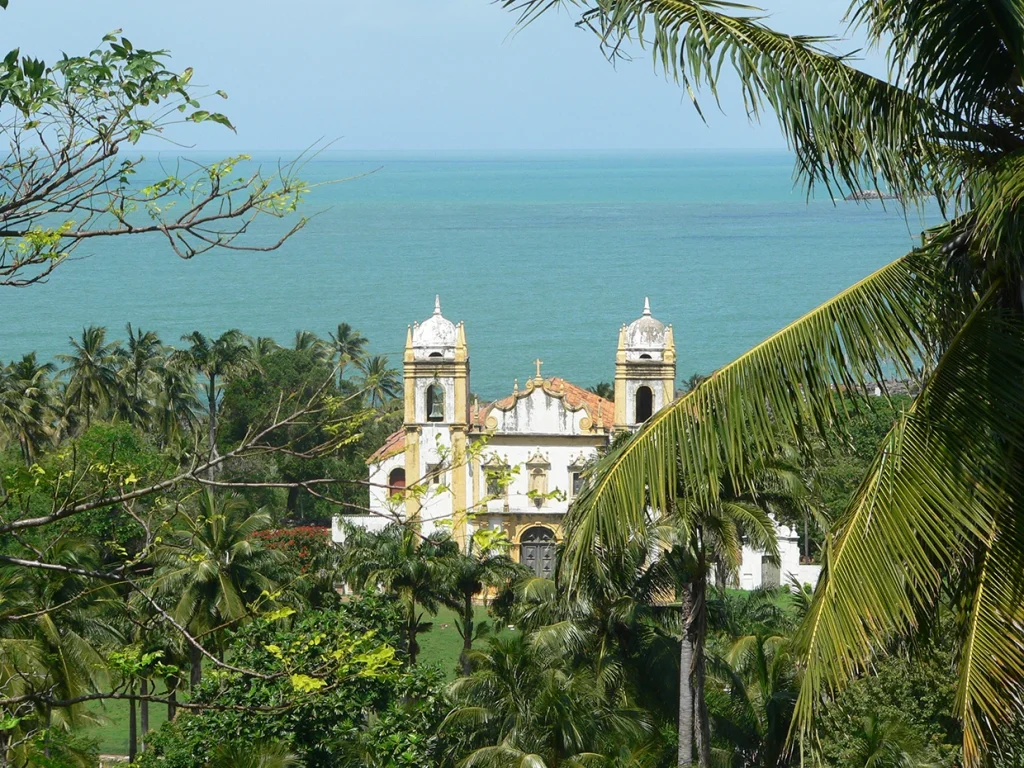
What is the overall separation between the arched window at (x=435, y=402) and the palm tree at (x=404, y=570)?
1268cm

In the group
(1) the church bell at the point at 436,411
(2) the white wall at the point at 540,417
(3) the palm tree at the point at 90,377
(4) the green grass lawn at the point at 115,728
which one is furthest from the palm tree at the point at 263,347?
(4) the green grass lawn at the point at 115,728

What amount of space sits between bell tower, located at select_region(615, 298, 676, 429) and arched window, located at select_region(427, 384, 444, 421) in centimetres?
492

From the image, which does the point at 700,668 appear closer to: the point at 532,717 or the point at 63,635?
the point at 532,717

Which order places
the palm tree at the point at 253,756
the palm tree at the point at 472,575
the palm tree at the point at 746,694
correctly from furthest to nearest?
1. the palm tree at the point at 472,575
2. the palm tree at the point at 746,694
3. the palm tree at the point at 253,756

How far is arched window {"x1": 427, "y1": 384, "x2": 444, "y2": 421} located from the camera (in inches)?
1555

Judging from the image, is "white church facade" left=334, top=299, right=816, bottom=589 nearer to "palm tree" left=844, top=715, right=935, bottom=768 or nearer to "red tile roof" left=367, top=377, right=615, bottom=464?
"red tile roof" left=367, top=377, right=615, bottom=464

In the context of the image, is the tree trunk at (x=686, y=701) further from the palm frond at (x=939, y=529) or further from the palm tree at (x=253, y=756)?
the palm frond at (x=939, y=529)

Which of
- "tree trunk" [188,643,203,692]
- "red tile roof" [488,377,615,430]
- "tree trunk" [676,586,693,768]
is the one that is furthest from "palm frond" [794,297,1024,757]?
"red tile roof" [488,377,615,430]

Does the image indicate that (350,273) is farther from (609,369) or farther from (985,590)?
(985,590)

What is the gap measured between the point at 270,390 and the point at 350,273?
95.3 metres

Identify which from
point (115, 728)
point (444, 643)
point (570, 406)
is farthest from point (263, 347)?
point (115, 728)

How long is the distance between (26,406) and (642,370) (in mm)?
15967

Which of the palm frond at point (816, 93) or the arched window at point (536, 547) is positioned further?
the arched window at point (536, 547)

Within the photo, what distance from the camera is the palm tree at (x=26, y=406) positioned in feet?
120
